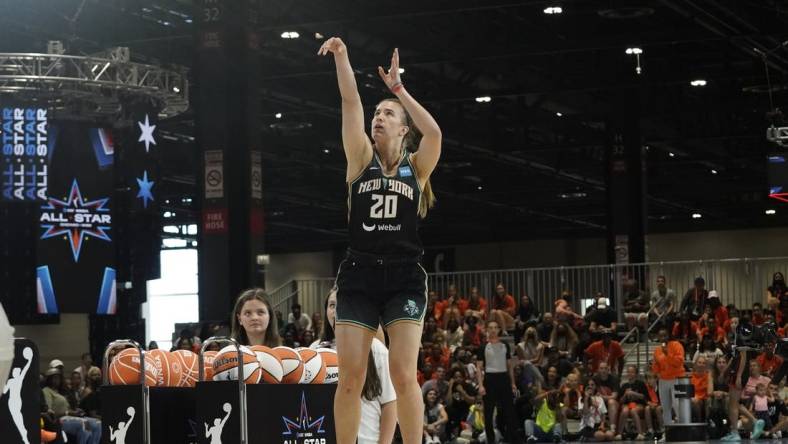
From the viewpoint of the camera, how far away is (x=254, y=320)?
24.5ft

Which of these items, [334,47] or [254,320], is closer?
[334,47]

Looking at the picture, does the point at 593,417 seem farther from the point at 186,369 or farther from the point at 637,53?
the point at 186,369

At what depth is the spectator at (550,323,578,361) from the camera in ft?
74.4

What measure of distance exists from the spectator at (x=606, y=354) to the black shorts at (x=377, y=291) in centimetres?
1662

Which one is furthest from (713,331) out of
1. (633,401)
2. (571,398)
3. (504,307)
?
(504,307)

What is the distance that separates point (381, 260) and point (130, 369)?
2.74 meters

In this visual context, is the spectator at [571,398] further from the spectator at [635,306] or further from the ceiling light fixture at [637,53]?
the ceiling light fixture at [637,53]

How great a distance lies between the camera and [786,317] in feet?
73.2

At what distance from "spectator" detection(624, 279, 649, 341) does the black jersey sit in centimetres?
1860

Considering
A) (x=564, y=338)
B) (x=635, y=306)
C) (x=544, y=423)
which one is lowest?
(x=544, y=423)

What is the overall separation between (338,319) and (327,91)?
25.2 metres

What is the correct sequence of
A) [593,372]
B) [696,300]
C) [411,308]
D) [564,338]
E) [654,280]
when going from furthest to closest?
1. [654,280]
2. [696,300]
3. [564,338]
4. [593,372]
5. [411,308]

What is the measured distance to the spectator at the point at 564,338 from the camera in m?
22.7

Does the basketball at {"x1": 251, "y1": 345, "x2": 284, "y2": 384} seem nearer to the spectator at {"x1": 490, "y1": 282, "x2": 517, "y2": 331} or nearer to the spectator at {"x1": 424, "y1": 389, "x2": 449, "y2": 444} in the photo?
the spectator at {"x1": 424, "y1": 389, "x2": 449, "y2": 444}
